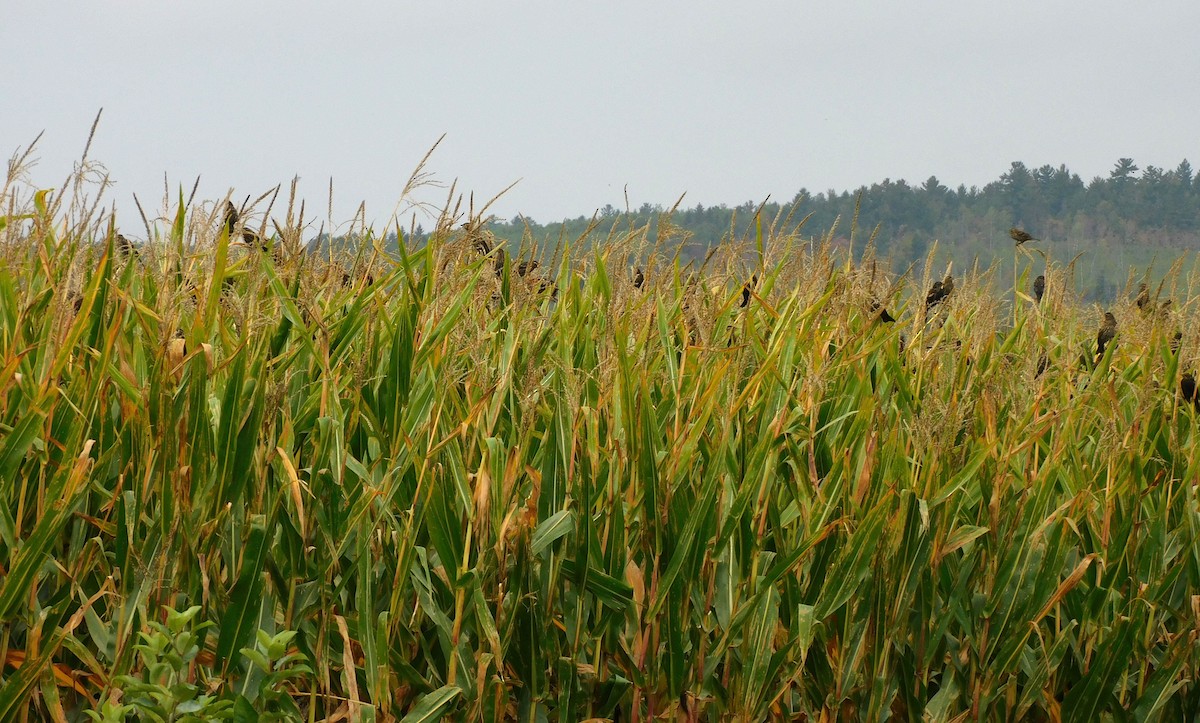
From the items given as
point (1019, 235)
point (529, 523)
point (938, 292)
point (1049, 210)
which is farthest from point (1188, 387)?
point (1049, 210)

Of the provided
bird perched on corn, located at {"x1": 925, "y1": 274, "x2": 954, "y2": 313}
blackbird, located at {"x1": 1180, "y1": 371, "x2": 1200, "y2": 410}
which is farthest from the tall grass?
bird perched on corn, located at {"x1": 925, "y1": 274, "x2": 954, "y2": 313}

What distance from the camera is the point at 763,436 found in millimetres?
2295

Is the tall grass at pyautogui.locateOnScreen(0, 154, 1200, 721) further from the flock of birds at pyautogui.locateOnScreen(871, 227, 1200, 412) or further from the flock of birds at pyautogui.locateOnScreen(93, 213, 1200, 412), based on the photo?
the flock of birds at pyautogui.locateOnScreen(871, 227, 1200, 412)

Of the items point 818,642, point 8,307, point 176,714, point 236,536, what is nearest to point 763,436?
point 818,642

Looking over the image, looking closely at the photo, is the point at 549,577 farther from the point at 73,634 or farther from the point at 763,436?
the point at 73,634

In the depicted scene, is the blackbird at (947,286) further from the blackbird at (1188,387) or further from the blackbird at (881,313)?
the blackbird at (1188,387)

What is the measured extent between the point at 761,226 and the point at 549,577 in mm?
1854

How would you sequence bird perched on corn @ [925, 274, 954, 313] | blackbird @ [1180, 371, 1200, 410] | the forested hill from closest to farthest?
blackbird @ [1180, 371, 1200, 410] < bird perched on corn @ [925, 274, 954, 313] < the forested hill

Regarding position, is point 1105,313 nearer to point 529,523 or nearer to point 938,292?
point 938,292

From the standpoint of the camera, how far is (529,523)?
2098 mm

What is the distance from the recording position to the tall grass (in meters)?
2.00

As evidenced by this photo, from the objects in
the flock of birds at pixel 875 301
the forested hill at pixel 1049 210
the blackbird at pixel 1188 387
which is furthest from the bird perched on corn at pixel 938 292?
the forested hill at pixel 1049 210

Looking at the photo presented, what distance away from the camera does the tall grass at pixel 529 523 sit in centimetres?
200

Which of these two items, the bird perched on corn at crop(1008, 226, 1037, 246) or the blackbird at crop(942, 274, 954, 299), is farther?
the bird perched on corn at crop(1008, 226, 1037, 246)
